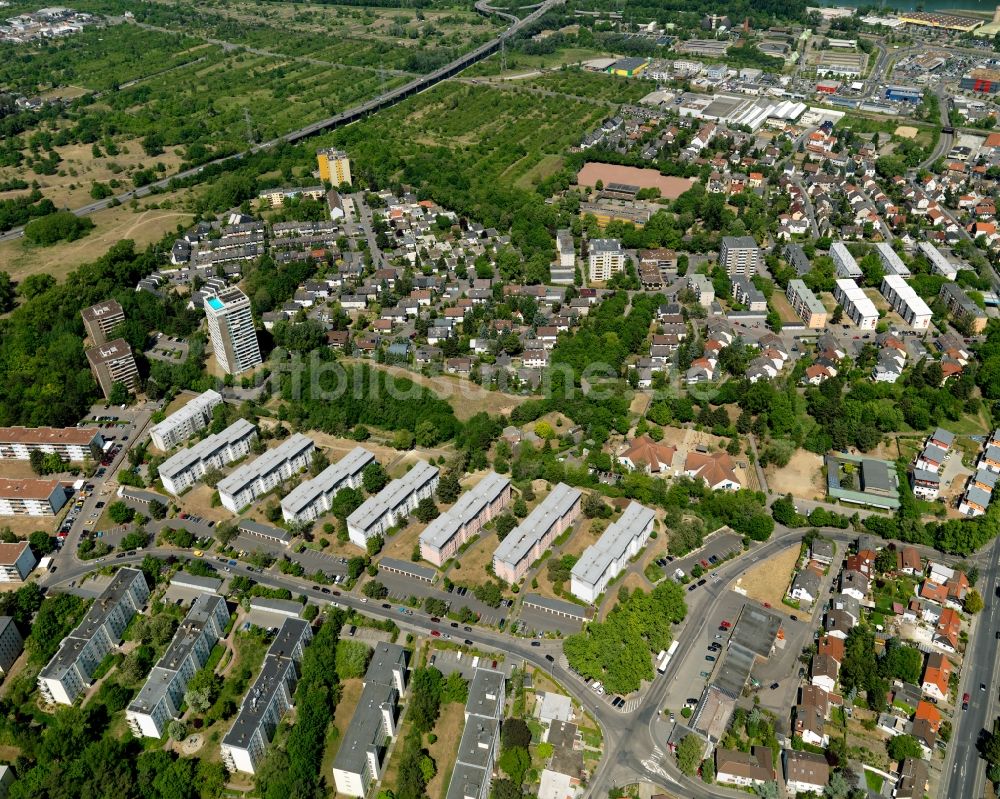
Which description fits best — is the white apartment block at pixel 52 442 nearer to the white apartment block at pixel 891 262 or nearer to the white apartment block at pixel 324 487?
the white apartment block at pixel 324 487

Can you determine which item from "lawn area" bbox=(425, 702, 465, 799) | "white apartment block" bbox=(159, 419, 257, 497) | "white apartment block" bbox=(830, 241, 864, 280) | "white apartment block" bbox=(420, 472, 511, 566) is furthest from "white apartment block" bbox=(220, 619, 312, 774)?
"white apartment block" bbox=(830, 241, 864, 280)

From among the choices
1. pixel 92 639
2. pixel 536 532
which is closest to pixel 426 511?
pixel 536 532

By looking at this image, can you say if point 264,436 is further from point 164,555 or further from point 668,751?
point 668,751

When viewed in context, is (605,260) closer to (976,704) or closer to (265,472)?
(265,472)

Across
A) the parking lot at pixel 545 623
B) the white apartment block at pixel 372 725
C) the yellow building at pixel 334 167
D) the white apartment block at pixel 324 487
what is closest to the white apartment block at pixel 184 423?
the white apartment block at pixel 324 487

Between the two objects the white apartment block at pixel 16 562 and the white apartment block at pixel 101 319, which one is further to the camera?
the white apartment block at pixel 101 319
